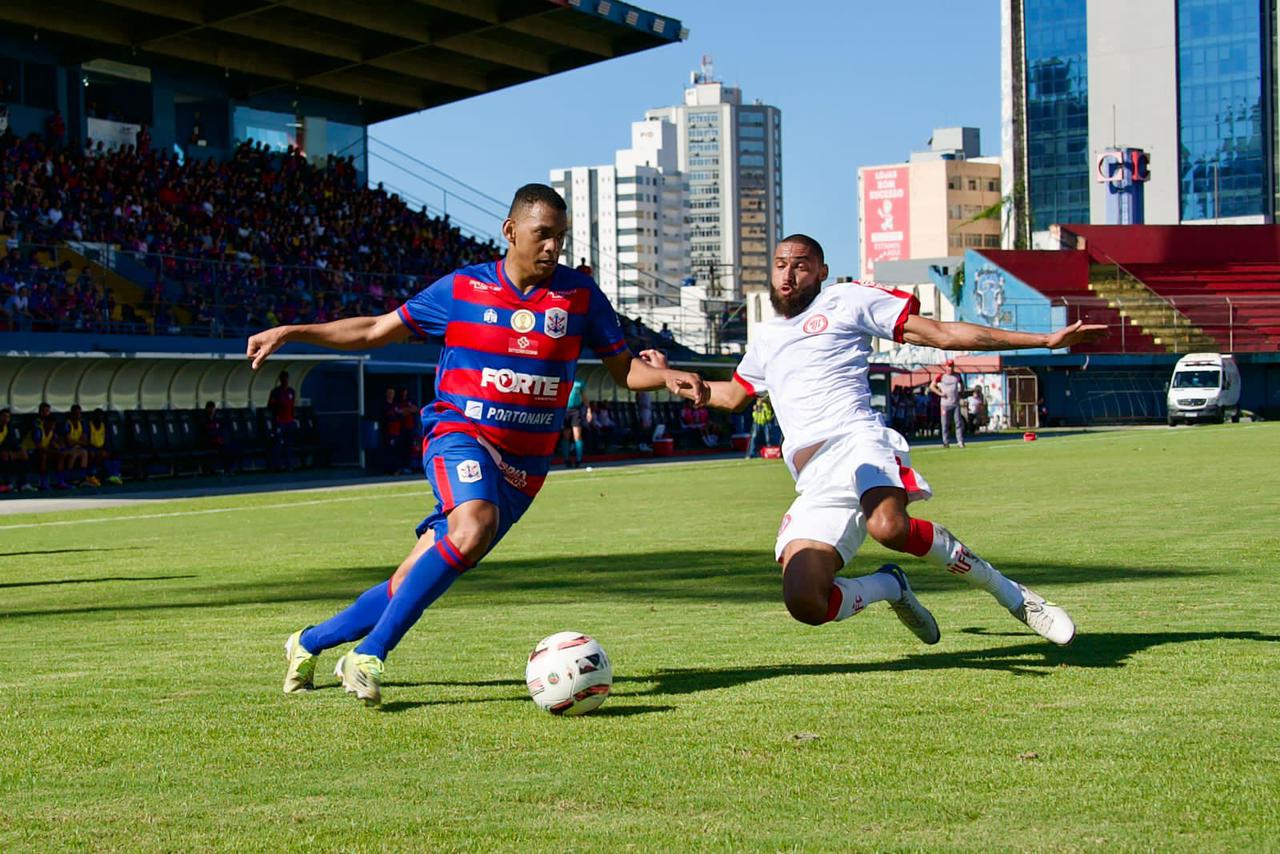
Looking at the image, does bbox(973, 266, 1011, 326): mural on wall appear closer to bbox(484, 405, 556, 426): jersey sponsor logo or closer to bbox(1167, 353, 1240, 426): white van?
bbox(1167, 353, 1240, 426): white van

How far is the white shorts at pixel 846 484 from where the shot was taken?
751 centimetres

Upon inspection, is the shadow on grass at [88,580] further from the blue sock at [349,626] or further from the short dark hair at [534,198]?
the short dark hair at [534,198]

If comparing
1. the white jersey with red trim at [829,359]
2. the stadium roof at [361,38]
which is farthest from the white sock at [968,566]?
the stadium roof at [361,38]

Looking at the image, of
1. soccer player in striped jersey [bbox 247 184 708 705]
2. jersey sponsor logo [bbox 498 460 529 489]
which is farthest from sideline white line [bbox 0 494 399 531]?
jersey sponsor logo [bbox 498 460 529 489]

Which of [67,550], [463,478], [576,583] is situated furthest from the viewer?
[67,550]

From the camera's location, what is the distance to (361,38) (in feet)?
164

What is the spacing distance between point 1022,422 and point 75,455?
1821 inches

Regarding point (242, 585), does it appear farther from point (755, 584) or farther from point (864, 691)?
point (864, 691)

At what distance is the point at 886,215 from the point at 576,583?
173 metres

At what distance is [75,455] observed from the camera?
30891mm

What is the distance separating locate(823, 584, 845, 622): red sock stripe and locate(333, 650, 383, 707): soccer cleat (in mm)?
2093

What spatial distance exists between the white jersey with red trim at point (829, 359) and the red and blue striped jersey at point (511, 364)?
1.21 m

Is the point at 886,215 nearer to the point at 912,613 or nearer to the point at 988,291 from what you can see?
the point at 988,291

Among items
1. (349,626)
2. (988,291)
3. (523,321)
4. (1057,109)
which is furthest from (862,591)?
(1057,109)
